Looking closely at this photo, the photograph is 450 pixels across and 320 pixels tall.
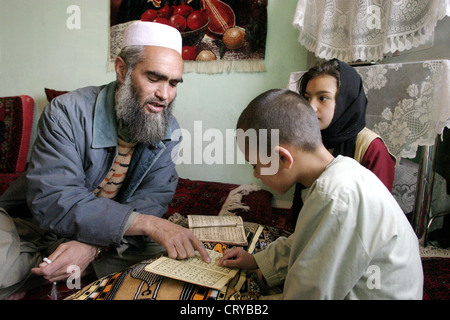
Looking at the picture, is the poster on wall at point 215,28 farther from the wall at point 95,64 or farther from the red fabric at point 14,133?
the red fabric at point 14,133

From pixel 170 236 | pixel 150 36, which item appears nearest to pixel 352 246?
pixel 170 236

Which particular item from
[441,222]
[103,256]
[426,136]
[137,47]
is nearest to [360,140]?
[426,136]

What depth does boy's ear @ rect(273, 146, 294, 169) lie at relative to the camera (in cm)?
86

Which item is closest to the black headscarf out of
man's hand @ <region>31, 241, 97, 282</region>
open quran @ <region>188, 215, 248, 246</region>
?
open quran @ <region>188, 215, 248, 246</region>

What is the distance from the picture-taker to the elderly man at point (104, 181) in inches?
44.8

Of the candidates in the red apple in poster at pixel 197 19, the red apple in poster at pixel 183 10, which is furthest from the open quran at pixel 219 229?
the red apple in poster at pixel 183 10

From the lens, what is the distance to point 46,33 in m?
2.85

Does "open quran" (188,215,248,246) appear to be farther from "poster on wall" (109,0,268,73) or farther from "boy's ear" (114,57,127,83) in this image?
"poster on wall" (109,0,268,73)

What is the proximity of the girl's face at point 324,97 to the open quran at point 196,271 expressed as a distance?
2.76 ft

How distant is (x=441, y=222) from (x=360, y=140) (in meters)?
0.97

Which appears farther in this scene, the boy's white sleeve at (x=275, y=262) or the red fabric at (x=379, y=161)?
the red fabric at (x=379, y=161)

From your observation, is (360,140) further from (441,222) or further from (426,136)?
(441,222)

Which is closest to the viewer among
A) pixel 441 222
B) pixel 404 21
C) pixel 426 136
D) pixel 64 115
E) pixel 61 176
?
pixel 61 176

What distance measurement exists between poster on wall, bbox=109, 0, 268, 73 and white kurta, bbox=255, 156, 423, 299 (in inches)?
68.5
